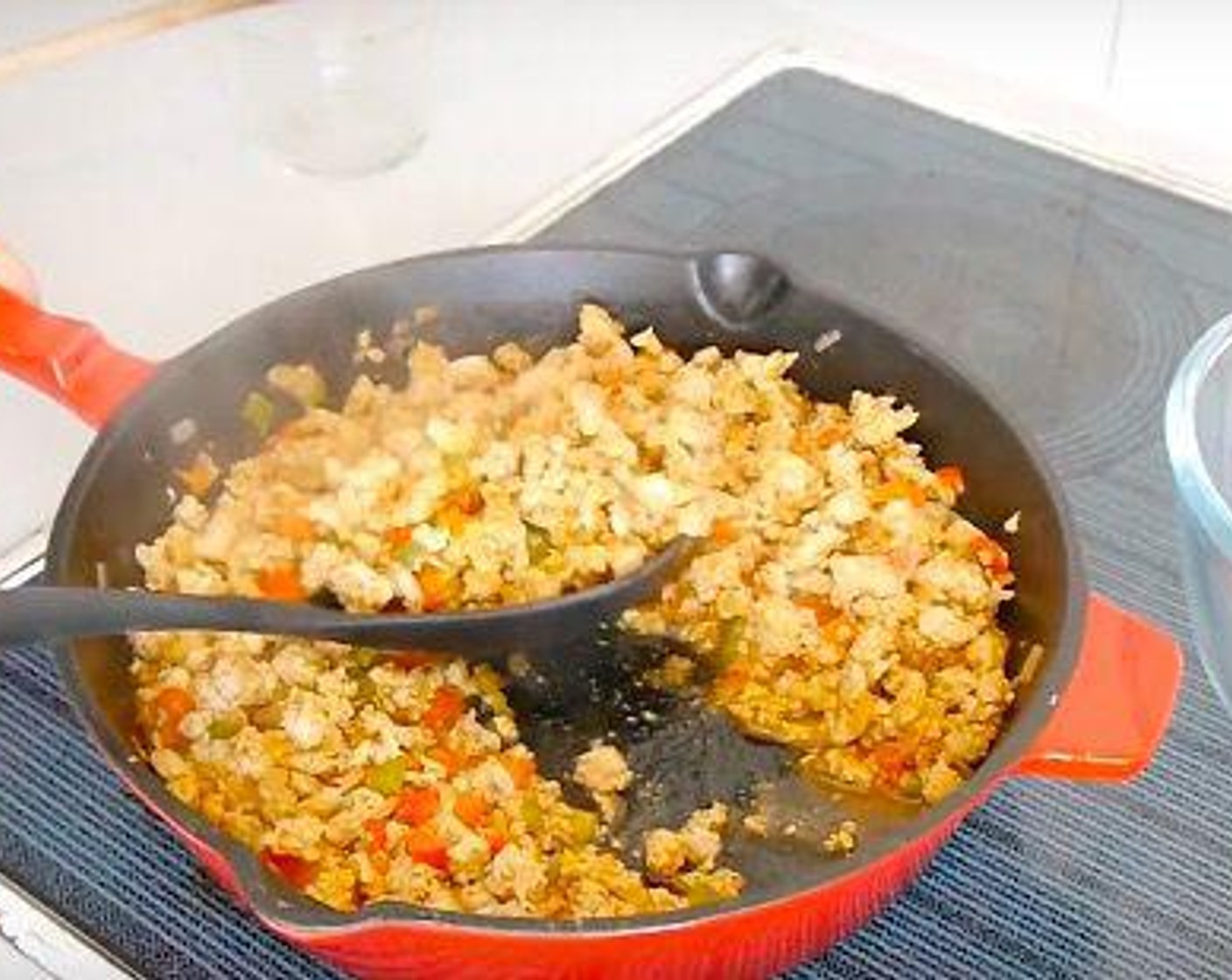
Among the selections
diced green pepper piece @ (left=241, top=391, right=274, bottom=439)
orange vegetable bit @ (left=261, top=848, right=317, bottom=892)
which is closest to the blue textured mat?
orange vegetable bit @ (left=261, top=848, right=317, bottom=892)

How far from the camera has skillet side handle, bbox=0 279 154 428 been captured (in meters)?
0.83

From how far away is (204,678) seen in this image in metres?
0.78

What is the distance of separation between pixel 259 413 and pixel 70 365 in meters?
0.10

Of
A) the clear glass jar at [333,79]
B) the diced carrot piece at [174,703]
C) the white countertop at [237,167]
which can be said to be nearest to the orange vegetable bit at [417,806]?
the diced carrot piece at [174,703]

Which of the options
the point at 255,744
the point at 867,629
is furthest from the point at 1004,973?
the point at 255,744

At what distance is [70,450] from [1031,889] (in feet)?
1.87

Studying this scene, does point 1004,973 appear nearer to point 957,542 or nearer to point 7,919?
point 957,542

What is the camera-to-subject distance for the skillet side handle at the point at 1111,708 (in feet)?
2.27

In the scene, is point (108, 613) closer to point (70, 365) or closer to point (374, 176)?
point (70, 365)

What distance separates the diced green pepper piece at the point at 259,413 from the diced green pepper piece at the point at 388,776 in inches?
8.4

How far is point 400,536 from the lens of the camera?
2.81 feet

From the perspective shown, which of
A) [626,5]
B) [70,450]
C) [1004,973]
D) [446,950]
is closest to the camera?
[446,950]

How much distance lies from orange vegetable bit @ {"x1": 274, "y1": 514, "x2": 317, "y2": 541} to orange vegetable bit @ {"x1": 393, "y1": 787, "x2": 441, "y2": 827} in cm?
17

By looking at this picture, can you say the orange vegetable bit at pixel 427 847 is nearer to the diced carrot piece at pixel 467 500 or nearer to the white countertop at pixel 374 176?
the diced carrot piece at pixel 467 500
